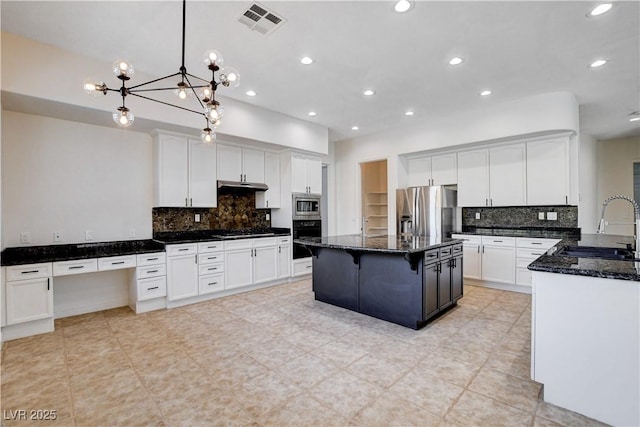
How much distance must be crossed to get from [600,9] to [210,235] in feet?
17.2

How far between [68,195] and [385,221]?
20.4 ft

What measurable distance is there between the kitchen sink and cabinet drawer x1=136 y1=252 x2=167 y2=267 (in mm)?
4375

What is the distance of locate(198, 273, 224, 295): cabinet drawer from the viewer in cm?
423

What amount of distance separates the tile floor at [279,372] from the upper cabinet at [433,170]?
2766mm

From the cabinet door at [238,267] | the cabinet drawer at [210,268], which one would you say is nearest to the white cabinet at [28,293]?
the cabinet drawer at [210,268]

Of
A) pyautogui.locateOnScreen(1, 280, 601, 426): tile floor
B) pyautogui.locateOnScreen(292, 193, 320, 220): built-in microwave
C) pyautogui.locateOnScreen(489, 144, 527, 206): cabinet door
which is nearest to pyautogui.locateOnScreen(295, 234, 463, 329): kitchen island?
pyautogui.locateOnScreen(1, 280, 601, 426): tile floor

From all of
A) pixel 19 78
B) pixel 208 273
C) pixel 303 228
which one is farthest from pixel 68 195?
pixel 303 228

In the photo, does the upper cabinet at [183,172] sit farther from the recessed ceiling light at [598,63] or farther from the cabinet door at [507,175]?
the recessed ceiling light at [598,63]

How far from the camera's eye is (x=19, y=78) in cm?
285

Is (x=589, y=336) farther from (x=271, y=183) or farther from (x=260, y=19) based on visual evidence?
(x=271, y=183)

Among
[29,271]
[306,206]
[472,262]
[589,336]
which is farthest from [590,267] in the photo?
[29,271]

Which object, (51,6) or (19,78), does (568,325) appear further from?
(19,78)

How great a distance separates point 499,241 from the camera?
15.4ft

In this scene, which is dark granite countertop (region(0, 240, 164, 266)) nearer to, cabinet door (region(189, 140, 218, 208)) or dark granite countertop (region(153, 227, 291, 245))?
dark granite countertop (region(153, 227, 291, 245))
